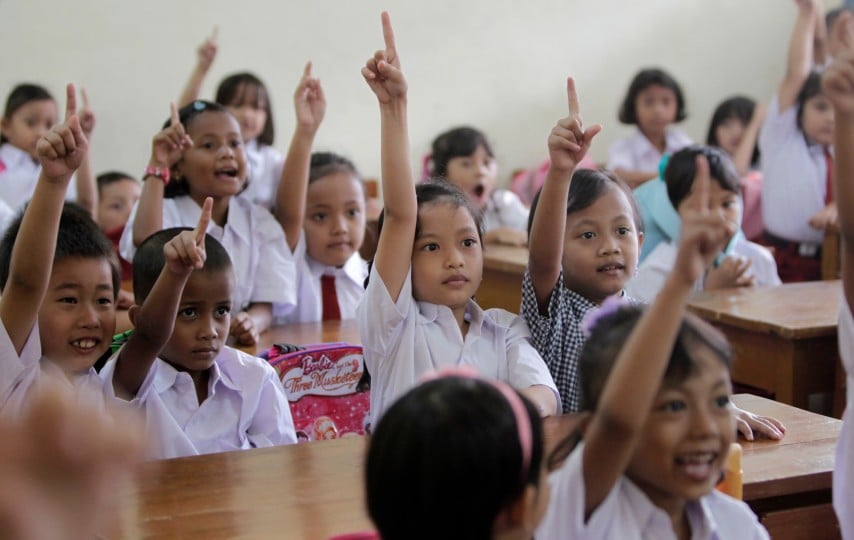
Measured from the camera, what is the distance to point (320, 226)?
3.32 metres

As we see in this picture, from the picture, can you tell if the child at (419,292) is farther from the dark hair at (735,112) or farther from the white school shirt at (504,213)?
the dark hair at (735,112)

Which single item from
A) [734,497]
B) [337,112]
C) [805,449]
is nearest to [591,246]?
[805,449]

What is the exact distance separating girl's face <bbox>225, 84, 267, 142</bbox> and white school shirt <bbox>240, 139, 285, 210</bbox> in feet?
0.20

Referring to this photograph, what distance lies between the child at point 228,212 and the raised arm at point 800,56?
8.88 ft

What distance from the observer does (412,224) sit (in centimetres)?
196

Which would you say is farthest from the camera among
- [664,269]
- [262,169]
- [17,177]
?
[262,169]

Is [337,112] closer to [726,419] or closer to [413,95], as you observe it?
[413,95]

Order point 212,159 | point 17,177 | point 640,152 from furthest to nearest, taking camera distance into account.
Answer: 1. point 640,152
2. point 17,177
3. point 212,159

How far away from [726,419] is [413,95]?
4.75 meters

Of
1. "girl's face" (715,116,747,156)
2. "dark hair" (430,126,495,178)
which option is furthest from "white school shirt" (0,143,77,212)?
"girl's face" (715,116,747,156)

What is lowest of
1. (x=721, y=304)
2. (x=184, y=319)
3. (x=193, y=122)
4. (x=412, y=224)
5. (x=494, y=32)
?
(x=721, y=304)

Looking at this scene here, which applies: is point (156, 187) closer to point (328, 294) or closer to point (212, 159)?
point (212, 159)

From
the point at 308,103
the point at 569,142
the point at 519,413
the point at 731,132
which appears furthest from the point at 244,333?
the point at 731,132

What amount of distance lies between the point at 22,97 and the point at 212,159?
181 centimetres
